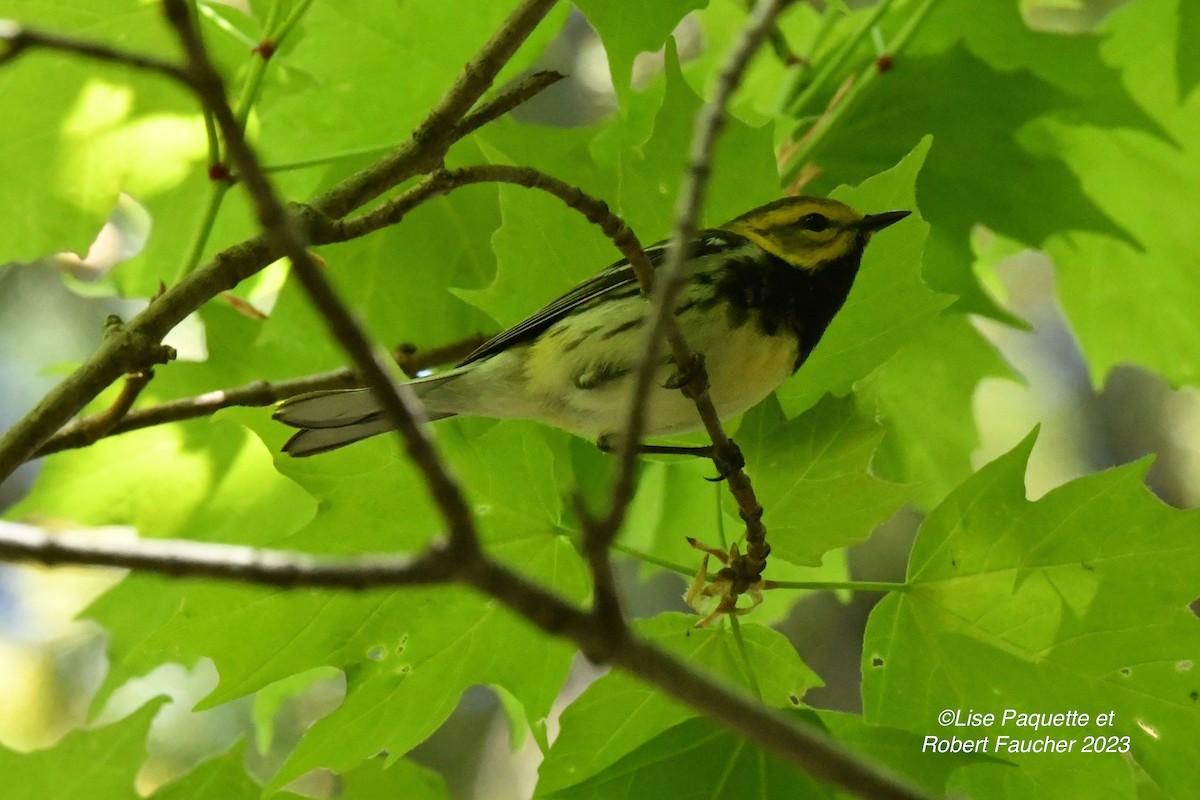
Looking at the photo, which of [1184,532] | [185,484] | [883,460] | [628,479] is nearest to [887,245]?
[1184,532]

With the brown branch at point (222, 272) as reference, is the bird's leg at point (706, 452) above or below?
below

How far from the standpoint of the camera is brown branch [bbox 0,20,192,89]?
583 millimetres

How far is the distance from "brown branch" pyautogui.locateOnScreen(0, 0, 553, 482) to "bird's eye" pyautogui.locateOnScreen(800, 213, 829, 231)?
0.68 m

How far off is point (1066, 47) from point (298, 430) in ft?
4.40

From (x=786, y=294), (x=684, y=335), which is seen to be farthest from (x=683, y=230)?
(x=786, y=294)

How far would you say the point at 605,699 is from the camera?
4.55ft

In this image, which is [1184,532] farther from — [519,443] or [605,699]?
[519,443]

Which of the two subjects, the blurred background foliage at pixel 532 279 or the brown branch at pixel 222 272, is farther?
the blurred background foliage at pixel 532 279

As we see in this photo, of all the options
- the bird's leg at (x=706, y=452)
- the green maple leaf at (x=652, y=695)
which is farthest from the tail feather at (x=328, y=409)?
the green maple leaf at (x=652, y=695)

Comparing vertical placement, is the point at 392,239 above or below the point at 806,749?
below

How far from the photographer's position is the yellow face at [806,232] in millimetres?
1807

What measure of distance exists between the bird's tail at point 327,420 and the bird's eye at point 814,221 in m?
0.80

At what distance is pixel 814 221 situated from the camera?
1.85 meters

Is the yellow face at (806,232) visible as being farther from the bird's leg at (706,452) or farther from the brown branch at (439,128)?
the brown branch at (439,128)
